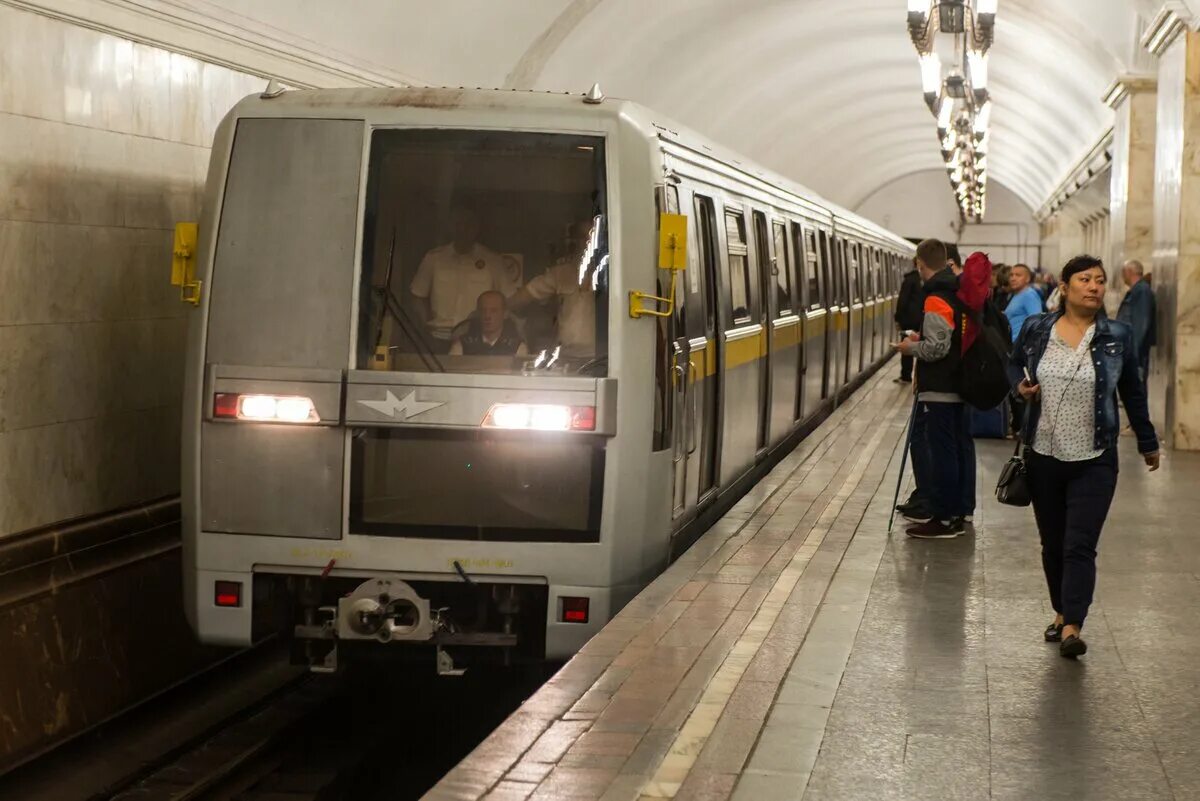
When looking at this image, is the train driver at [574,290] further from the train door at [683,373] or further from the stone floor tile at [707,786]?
the stone floor tile at [707,786]

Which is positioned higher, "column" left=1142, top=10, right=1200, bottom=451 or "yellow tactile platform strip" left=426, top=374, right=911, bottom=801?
"column" left=1142, top=10, right=1200, bottom=451

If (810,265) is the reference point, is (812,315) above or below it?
below

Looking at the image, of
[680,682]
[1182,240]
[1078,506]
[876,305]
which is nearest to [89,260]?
[680,682]

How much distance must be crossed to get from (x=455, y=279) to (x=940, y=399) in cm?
389

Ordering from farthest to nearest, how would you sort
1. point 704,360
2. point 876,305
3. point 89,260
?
point 876,305, point 704,360, point 89,260

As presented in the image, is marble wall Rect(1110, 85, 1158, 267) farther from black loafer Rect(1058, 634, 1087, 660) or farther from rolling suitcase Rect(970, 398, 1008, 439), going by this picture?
black loafer Rect(1058, 634, 1087, 660)

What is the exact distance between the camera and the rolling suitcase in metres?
16.5

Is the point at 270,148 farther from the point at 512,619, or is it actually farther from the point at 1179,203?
the point at 1179,203

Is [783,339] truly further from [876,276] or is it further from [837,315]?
[876,276]

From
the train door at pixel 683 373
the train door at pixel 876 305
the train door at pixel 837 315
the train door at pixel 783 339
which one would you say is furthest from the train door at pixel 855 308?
the train door at pixel 683 373

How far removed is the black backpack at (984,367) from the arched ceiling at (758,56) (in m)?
5.20

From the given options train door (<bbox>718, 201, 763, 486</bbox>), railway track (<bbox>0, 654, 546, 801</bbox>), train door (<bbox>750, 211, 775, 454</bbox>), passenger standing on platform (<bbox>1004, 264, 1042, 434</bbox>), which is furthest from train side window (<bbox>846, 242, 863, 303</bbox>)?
railway track (<bbox>0, 654, 546, 801</bbox>)

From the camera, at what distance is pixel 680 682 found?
611cm

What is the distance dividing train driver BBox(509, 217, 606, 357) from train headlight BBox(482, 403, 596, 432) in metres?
0.26
